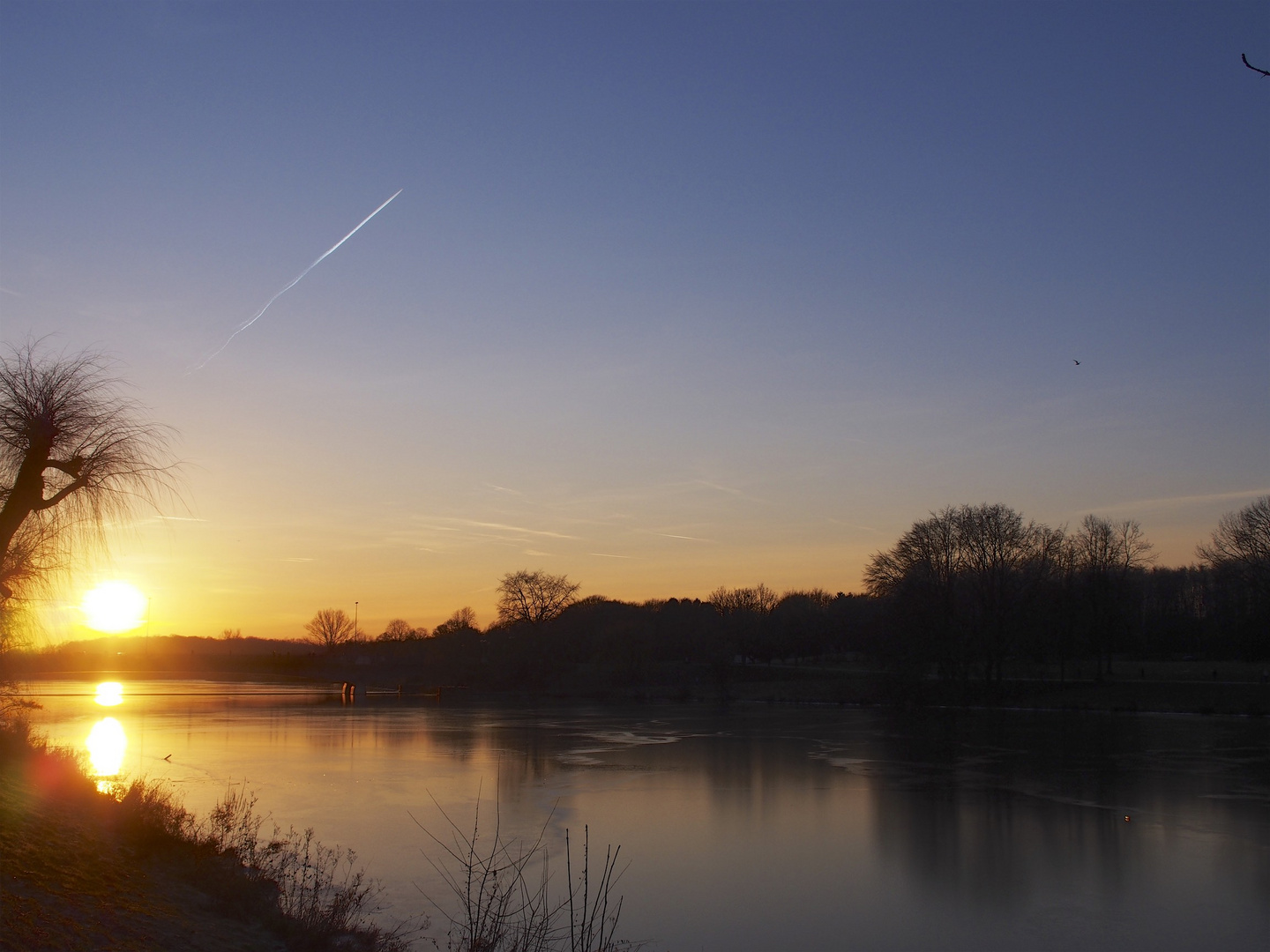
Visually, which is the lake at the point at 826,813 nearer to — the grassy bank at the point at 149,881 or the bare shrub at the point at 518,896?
the bare shrub at the point at 518,896

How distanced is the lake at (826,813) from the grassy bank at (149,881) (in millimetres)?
1178

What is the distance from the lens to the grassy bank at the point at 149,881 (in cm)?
756

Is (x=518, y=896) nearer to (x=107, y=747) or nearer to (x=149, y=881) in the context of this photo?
(x=149, y=881)

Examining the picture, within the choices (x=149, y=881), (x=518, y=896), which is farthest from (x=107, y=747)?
(x=518, y=896)

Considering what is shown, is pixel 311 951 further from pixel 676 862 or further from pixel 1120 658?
pixel 1120 658

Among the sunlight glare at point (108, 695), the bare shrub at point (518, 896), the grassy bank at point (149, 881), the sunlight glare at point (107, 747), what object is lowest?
the sunlight glare at point (108, 695)

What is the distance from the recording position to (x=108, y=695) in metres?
56.4

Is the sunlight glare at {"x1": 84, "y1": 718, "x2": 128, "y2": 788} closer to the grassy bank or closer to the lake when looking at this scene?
the lake

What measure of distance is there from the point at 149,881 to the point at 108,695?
54.5 m

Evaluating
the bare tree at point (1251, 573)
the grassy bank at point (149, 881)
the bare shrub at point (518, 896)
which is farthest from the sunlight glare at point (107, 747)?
the bare tree at point (1251, 573)

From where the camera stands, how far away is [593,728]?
125ft

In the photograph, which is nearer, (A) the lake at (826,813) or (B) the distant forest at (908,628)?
(A) the lake at (826,813)

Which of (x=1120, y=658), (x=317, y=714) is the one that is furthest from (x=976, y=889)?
(x=1120, y=658)

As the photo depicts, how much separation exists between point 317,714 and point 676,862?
34.3 m
